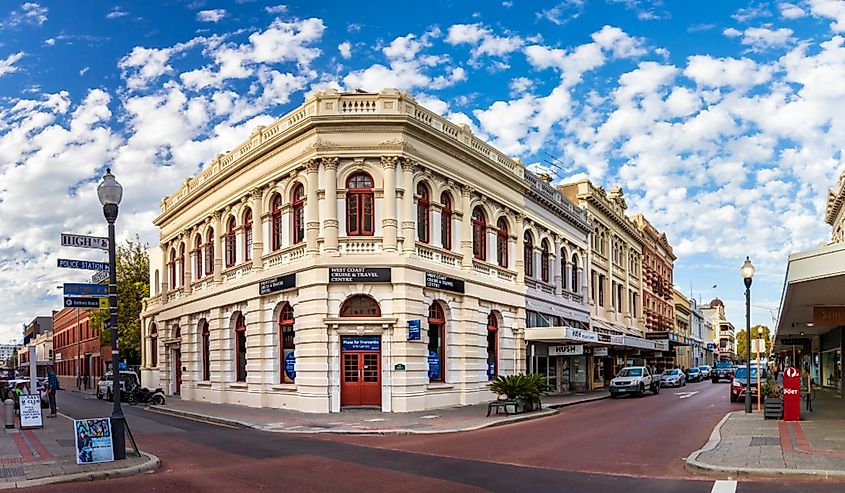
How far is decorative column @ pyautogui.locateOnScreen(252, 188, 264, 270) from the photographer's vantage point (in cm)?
3291

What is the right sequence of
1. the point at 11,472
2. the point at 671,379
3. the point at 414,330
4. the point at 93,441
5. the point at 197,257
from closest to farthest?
1. the point at 11,472
2. the point at 93,441
3. the point at 414,330
4. the point at 197,257
5. the point at 671,379

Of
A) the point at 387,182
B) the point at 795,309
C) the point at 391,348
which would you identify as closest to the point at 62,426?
the point at 391,348

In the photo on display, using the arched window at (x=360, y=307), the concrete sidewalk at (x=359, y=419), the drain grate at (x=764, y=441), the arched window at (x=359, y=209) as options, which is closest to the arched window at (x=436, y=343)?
the concrete sidewalk at (x=359, y=419)

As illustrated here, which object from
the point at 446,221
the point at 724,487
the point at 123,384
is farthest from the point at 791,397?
the point at 123,384

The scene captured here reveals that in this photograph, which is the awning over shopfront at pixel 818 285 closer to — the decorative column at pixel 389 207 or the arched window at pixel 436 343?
the arched window at pixel 436 343

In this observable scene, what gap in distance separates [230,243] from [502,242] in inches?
498

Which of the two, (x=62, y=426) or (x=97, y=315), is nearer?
(x=62, y=426)

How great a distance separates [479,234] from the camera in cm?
3484

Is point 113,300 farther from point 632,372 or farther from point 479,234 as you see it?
point 632,372

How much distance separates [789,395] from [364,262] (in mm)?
14297

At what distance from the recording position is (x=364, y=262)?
28500 mm

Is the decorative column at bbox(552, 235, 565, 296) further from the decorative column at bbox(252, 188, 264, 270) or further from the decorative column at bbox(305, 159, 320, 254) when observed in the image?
the decorative column at bbox(305, 159, 320, 254)

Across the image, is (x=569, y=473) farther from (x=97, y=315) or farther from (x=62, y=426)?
(x=97, y=315)

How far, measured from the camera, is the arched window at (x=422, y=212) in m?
30.4
